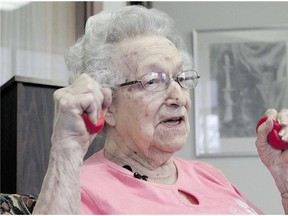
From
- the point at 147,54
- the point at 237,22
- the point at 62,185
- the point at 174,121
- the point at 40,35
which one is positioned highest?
the point at 237,22

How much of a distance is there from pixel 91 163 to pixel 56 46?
1313mm

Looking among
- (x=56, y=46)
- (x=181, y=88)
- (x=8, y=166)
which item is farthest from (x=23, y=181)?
(x=56, y=46)

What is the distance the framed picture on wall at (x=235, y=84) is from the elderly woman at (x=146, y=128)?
51.6 inches

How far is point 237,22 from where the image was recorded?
2816 millimetres

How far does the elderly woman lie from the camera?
119cm

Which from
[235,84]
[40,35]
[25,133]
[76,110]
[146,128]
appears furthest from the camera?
[235,84]

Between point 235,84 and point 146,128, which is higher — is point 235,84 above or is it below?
above

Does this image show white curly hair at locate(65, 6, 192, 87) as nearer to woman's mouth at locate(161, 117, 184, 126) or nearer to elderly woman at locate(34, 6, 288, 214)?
elderly woman at locate(34, 6, 288, 214)

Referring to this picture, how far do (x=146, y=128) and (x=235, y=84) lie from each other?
1569 millimetres

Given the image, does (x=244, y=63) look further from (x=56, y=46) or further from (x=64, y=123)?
(x=64, y=123)

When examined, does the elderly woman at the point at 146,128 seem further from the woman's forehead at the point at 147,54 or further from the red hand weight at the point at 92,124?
the red hand weight at the point at 92,124

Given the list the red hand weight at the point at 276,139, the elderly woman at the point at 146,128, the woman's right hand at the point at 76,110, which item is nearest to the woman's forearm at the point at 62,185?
the woman's right hand at the point at 76,110

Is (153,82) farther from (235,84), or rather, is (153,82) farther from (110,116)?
(235,84)

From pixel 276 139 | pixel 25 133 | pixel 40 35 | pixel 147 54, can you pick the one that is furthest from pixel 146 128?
pixel 40 35
